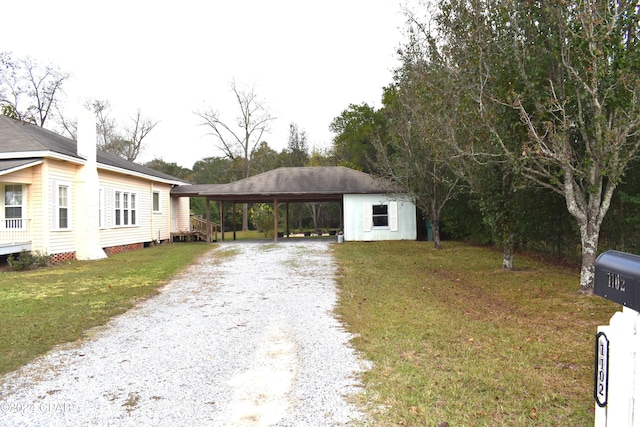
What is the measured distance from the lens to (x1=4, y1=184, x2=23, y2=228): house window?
1309 cm

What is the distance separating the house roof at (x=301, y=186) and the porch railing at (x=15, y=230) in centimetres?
783

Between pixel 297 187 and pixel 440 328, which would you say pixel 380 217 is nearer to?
pixel 297 187

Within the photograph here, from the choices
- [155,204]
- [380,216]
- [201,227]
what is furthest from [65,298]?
[201,227]

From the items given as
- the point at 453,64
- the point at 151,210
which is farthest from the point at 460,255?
the point at 151,210

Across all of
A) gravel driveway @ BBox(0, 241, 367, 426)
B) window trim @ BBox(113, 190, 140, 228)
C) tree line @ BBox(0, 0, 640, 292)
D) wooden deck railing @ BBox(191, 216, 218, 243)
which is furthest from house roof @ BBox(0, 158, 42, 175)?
wooden deck railing @ BBox(191, 216, 218, 243)

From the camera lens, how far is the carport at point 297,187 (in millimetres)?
19969

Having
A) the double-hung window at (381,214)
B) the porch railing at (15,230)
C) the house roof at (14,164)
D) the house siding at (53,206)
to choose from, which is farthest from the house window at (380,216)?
the porch railing at (15,230)

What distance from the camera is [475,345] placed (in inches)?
199

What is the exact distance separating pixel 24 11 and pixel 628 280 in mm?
13010

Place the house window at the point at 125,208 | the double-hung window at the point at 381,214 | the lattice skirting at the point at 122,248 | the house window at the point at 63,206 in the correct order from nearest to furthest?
the house window at the point at 63,206 → the lattice skirting at the point at 122,248 → the house window at the point at 125,208 → the double-hung window at the point at 381,214

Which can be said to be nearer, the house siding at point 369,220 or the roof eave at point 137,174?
the roof eave at point 137,174

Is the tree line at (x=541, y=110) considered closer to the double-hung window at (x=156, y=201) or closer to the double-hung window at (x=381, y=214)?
the double-hung window at (x=381, y=214)

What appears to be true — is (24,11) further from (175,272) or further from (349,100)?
(349,100)

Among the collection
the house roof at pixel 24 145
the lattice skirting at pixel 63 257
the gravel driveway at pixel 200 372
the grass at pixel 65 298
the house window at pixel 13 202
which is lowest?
the gravel driveway at pixel 200 372
